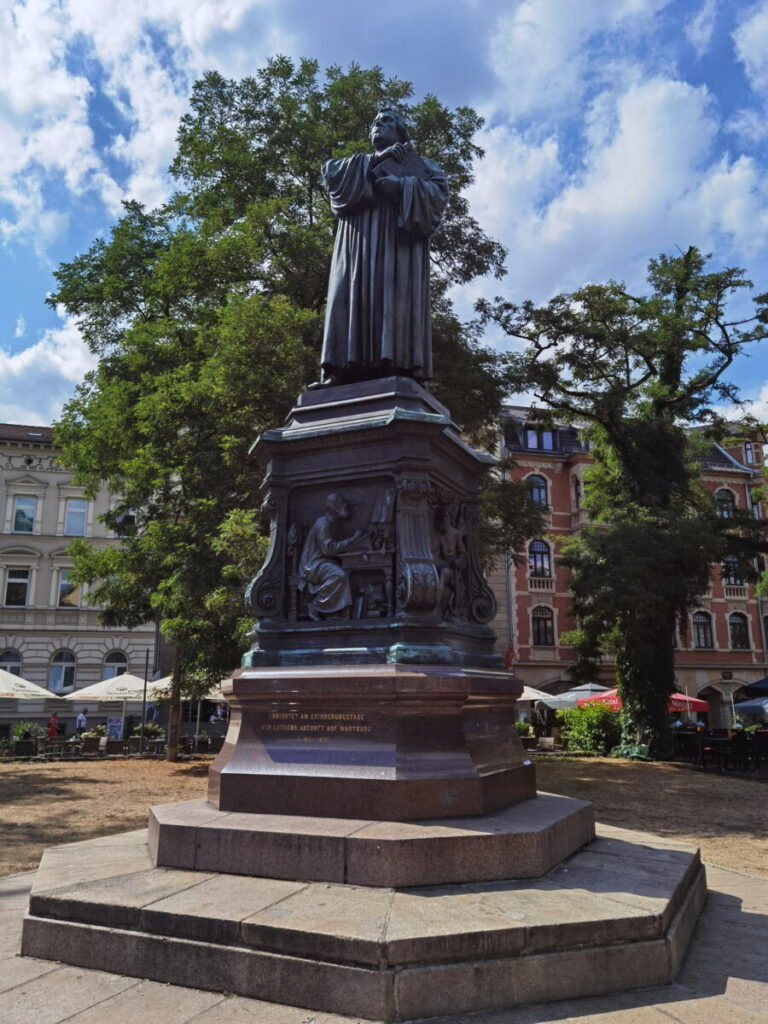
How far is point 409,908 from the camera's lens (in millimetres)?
3988

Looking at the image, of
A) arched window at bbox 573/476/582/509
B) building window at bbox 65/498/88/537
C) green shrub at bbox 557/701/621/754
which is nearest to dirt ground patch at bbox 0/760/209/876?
green shrub at bbox 557/701/621/754

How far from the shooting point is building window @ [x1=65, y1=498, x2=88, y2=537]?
4097 centimetres

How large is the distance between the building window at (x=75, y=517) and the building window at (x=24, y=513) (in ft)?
5.33

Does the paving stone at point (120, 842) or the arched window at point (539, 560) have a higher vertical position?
the arched window at point (539, 560)

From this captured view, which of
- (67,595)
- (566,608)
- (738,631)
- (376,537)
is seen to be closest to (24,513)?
(67,595)

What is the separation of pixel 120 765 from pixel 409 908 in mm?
18084

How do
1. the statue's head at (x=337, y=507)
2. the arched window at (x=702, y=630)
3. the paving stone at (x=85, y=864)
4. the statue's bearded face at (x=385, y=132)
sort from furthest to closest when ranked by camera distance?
1. the arched window at (x=702, y=630)
2. the statue's bearded face at (x=385, y=132)
3. the statue's head at (x=337, y=507)
4. the paving stone at (x=85, y=864)

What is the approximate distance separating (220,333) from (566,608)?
2930 cm

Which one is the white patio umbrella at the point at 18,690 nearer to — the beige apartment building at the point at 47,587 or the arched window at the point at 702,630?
the beige apartment building at the point at 47,587

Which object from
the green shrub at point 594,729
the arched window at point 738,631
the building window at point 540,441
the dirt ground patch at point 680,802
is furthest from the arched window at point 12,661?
the arched window at point 738,631

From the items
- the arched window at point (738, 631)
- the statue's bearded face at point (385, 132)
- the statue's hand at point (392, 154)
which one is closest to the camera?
the statue's hand at point (392, 154)

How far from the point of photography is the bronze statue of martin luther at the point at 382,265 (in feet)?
23.8

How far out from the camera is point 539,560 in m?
42.3

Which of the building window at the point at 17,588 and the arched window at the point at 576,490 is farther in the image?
the arched window at the point at 576,490
